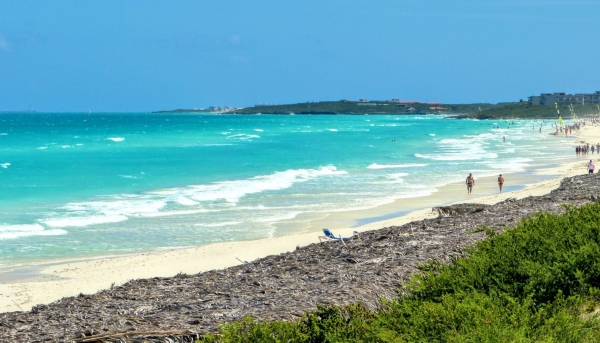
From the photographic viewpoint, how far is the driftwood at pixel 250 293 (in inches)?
251

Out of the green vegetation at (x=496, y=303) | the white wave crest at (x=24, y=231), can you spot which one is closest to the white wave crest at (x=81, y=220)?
the white wave crest at (x=24, y=231)

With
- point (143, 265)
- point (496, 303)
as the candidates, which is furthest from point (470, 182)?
point (496, 303)

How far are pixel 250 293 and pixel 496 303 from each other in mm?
2708

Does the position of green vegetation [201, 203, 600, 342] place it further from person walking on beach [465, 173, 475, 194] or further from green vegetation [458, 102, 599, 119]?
green vegetation [458, 102, 599, 119]

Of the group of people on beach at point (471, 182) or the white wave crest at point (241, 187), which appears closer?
the group of people on beach at point (471, 182)

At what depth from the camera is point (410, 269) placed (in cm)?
820

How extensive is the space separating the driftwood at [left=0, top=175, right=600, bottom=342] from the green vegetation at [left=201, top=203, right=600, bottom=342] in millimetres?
409

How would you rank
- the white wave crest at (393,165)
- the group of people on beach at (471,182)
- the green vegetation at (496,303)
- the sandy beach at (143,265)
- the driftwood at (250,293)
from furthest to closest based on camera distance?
the white wave crest at (393,165), the group of people on beach at (471,182), the sandy beach at (143,265), the driftwood at (250,293), the green vegetation at (496,303)

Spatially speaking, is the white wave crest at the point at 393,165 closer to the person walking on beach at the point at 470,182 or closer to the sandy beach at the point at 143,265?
the person walking on beach at the point at 470,182

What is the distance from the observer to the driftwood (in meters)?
6.38

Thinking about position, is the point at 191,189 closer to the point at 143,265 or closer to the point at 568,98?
the point at 143,265

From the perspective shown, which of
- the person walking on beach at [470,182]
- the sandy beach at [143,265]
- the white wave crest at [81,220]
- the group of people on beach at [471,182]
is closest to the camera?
the sandy beach at [143,265]

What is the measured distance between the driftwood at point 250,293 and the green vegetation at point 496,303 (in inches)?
16.1

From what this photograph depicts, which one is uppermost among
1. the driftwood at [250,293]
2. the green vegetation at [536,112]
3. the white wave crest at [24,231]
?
the driftwood at [250,293]
